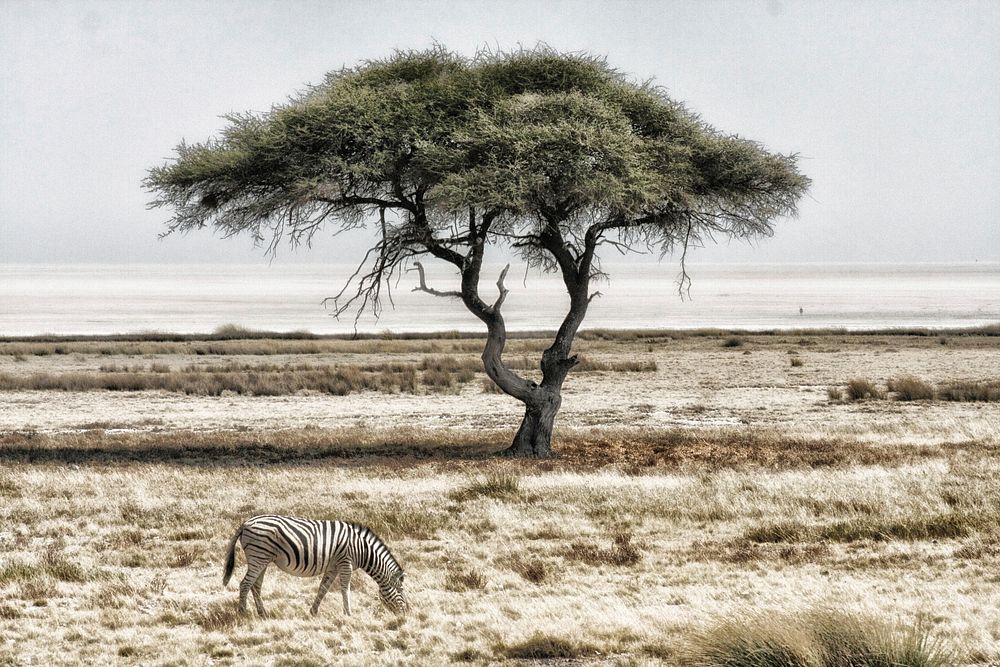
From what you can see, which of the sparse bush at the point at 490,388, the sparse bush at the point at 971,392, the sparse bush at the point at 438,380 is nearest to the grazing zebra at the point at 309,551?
the sparse bush at the point at 971,392

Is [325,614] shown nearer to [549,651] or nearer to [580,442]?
[549,651]

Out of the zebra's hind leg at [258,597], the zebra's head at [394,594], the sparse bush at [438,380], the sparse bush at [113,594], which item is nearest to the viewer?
the zebra's hind leg at [258,597]

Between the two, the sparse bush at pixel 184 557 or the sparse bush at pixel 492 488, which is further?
the sparse bush at pixel 492 488

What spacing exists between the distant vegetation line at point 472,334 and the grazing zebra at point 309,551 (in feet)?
200

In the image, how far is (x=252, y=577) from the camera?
10.1m

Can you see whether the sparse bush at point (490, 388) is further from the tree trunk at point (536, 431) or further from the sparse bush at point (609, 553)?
the sparse bush at point (609, 553)

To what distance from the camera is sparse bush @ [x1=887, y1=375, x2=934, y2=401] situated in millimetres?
35719

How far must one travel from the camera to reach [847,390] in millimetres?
36781

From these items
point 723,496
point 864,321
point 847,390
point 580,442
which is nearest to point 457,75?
point 580,442

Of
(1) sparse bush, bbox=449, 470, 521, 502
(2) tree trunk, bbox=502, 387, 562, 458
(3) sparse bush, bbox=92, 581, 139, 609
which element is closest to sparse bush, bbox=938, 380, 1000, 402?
(2) tree trunk, bbox=502, 387, 562, 458

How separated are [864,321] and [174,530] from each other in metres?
84.3

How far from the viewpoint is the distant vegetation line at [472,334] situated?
71875mm

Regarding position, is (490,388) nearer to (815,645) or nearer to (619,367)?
(619,367)

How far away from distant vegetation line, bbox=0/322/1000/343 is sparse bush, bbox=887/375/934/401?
33.9 metres
